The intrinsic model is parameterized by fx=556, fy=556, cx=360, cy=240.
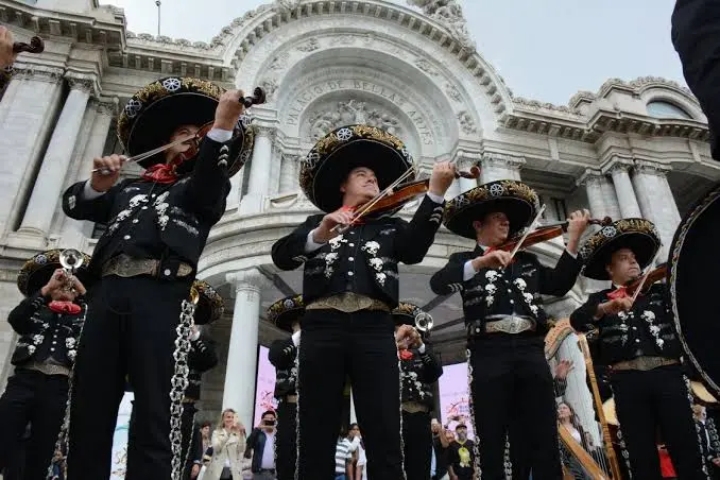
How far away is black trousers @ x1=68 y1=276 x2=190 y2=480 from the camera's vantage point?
9.36 feet

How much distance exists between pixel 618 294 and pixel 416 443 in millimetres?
3619

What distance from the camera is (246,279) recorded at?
490 inches

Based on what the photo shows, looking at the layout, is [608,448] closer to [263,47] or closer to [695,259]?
[695,259]

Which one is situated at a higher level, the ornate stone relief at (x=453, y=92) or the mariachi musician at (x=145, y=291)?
the ornate stone relief at (x=453, y=92)

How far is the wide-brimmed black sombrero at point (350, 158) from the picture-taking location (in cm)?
448

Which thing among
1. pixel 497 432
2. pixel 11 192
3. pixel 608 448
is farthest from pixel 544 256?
pixel 11 192

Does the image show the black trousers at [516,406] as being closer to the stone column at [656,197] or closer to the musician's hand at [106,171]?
the musician's hand at [106,171]

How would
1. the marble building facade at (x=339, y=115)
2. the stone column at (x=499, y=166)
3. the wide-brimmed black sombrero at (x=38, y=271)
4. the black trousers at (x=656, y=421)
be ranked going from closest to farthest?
1. the black trousers at (x=656, y=421)
2. the wide-brimmed black sombrero at (x=38, y=271)
3. the marble building facade at (x=339, y=115)
4. the stone column at (x=499, y=166)

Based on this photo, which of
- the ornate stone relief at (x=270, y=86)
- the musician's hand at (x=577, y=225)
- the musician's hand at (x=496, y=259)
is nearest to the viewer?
the musician's hand at (x=496, y=259)

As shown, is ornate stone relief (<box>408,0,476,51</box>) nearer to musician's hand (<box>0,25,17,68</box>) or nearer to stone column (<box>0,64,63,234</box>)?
stone column (<box>0,64,63,234</box>)

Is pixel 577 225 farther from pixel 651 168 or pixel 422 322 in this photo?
pixel 651 168

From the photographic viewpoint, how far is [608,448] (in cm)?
558

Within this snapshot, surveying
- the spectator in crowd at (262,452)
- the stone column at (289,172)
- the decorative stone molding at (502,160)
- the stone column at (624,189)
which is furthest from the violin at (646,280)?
the stone column at (624,189)

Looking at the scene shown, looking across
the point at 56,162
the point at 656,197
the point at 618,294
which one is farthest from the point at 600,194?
the point at 56,162
